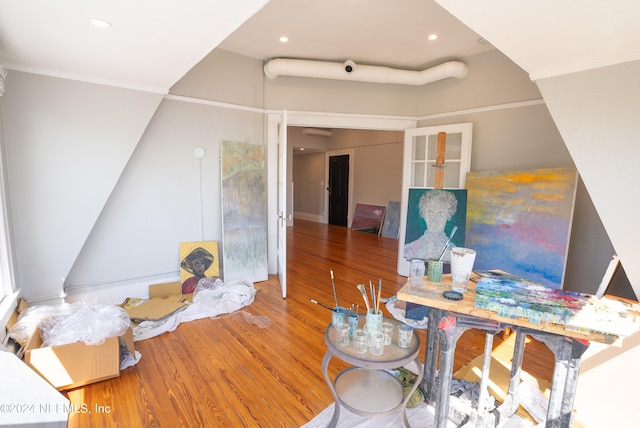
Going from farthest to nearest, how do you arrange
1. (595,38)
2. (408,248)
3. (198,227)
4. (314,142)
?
(314,142)
(408,248)
(198,227)
(595,38)

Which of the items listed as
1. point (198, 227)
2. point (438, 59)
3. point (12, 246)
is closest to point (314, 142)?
point (438, 59)

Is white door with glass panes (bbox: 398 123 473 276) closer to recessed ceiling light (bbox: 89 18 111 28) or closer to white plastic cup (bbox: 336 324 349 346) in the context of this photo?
white plastic cup (bbox: 336 324 349 346)

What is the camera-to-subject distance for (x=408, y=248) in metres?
3.95

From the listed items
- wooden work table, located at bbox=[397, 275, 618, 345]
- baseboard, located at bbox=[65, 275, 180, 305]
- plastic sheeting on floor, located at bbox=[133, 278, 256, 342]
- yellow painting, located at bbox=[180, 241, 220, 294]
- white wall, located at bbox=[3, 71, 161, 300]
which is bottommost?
plastic sheeting on floor, located at bbox=[133, 278, 256, 342]

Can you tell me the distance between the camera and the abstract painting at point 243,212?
3.58 m

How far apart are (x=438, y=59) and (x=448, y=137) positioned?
39.4 inches

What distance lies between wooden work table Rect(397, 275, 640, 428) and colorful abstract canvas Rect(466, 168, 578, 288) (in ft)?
5.61

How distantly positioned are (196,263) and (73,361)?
1.64 meters

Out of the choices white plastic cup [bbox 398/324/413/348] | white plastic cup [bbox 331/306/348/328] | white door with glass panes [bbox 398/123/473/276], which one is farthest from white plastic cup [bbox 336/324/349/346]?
white door with glass panes [bbox 398/123/473/276]

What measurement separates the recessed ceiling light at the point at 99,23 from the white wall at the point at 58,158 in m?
1.06

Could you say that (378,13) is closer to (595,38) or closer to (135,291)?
(595,38)

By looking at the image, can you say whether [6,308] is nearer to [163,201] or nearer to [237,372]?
[163,201]

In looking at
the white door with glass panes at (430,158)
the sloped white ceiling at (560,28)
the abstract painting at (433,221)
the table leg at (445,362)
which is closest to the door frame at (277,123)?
the white door with glass panes at (430,158)

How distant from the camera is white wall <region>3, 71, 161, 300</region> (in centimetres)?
241
